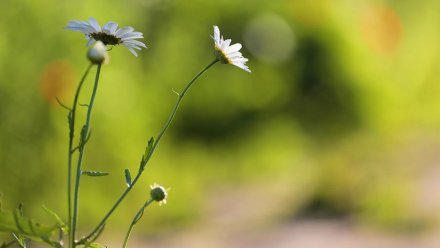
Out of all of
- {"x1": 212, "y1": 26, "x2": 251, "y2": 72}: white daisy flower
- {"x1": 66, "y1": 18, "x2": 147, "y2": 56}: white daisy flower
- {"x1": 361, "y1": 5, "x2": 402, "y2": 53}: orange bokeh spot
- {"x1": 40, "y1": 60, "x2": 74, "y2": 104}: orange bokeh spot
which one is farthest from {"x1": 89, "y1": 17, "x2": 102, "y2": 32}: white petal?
{"x1": 361, "y1": 5, "x2": 402, "y2": 53}: orange bokeh spot

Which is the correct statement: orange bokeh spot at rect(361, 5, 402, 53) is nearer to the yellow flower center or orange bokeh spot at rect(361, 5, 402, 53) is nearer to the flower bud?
the yellow flower center

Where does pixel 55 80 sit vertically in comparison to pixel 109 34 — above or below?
above

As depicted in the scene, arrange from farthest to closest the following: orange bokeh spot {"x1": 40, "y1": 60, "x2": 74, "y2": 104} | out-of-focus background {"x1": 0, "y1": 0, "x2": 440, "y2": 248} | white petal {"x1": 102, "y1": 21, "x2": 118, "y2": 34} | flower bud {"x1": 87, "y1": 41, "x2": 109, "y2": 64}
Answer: out-of-focus background {"x1": 0, "y1": 0, "x2": 440, "y2": 248}
orange bokeh spot {"x1": 40, "y1": 60, "x2": 74, "y2": 104}
white petal {"x1": 102, "y1": 21, "x2": 118, "y2": 34}
flower bud {"x1": 87, "y1": 41, "x2": 109, "y2": 64}

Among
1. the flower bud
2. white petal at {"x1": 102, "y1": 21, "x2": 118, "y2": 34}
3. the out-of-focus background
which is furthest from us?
the out-of-focus background

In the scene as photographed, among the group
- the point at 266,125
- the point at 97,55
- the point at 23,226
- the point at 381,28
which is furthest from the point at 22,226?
the point at 381,28

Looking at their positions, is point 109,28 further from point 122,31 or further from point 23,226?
point 23,226

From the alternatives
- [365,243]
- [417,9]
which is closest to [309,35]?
[417,9]
